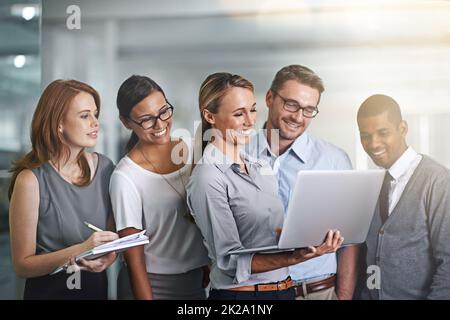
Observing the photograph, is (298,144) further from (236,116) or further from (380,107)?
(380,107)

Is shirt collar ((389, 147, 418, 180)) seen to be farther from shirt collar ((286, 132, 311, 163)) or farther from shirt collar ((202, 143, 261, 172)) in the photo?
shirt collar ((202, 143, 261, 172))

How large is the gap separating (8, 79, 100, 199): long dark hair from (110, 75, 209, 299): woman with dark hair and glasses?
0.21 meters

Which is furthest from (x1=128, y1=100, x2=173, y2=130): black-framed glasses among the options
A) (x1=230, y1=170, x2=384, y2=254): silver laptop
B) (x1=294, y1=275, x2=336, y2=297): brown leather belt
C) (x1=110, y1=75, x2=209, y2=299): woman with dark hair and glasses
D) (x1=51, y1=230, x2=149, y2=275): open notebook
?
(x1=294, y1=275, x2=336, y2=297): brown leather belt

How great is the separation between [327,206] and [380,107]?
1.85 feet

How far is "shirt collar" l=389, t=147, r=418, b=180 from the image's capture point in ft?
10.2

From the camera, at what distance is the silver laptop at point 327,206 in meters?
3.02

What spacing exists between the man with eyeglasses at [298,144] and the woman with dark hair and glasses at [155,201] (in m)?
0.43

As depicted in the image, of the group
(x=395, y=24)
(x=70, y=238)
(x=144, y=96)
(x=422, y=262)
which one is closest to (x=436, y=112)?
(x=395, y=24)

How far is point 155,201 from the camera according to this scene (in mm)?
3121

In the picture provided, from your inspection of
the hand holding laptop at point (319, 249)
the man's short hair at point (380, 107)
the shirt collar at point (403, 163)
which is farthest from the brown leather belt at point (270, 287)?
the man's short hair at point (380, 107)

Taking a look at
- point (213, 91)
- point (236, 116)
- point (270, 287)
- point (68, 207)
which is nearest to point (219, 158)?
point (236, 116)

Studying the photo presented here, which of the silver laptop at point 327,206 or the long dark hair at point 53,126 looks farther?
the long dark hair at point 53,126

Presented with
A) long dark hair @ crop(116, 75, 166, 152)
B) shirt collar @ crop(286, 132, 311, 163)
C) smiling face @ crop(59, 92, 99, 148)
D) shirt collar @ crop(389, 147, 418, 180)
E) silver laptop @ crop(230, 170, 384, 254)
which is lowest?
silver laptop @ crop(230, 170, 384, 254)

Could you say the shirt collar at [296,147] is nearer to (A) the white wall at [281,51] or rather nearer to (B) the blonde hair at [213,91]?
(A) the white wall at [281,51]
